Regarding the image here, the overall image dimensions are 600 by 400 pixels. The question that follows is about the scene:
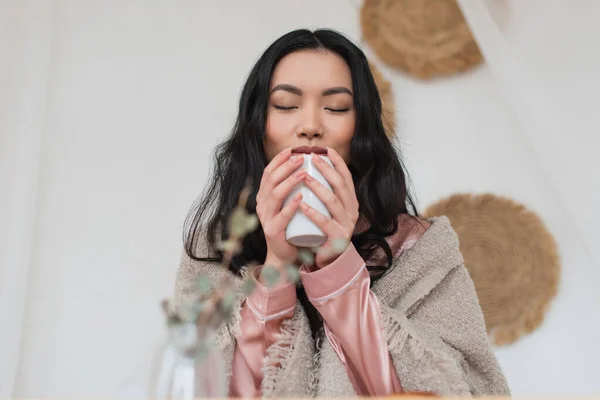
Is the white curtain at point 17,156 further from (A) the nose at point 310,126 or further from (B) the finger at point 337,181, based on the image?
(B) the finger at point 337,181

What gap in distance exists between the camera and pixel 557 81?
5.22ft

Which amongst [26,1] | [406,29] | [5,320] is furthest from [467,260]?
[26,1]

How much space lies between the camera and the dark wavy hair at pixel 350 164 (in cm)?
123

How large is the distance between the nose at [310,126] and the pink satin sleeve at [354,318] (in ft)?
0.73

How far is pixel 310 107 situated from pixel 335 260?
29cm

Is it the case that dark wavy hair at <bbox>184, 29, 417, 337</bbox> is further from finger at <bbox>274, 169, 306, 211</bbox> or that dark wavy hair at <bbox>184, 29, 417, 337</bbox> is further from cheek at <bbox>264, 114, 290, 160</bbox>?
finger at <bbox>274, 169, 306, 211</bbox>

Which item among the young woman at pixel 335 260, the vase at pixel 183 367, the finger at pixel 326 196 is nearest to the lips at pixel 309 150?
the young woman at pixel 335 260

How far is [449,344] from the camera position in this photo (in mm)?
1134

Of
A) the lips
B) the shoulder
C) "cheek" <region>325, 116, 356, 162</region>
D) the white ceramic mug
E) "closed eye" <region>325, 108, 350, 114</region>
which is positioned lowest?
the shoulder

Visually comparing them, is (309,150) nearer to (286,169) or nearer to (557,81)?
(286,169)

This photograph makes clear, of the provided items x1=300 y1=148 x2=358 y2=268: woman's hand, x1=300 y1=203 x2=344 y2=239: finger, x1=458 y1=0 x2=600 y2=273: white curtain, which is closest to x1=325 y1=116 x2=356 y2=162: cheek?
x1=300 y1=148 x2=358 y2=268: woman's hand

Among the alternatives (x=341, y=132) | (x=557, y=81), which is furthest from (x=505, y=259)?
(x=341, y=132)

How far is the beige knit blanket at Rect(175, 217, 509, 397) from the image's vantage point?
3.23ft

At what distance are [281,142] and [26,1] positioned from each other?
0.93 meters
